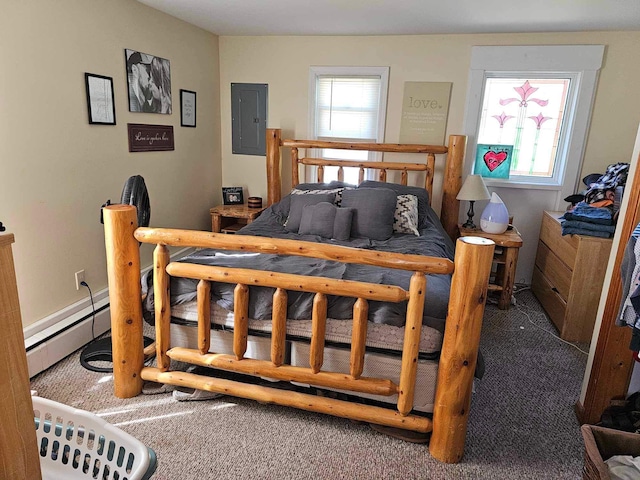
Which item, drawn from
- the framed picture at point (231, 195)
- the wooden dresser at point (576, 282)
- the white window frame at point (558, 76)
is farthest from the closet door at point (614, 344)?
the framed picture at point (231, 195)

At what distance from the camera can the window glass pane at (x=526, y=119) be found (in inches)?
140

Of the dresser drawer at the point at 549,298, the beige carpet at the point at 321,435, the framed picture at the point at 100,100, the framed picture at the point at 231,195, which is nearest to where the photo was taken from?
the beige carpet at the point at 321,435

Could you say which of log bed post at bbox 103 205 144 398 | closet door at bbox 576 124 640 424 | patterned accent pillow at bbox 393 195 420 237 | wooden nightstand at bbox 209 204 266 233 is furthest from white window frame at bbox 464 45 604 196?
log bed post at bbox 103 205 144 398

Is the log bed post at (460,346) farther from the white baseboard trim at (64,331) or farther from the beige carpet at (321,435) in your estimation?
the white baseboard trim at (64,331)

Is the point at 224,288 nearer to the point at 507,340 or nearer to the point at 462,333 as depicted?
the point at 462,333

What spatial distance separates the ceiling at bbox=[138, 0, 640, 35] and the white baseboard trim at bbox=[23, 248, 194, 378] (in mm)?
2082

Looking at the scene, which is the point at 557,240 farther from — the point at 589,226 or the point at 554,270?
the point at 589,226

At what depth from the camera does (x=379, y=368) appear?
190 cm

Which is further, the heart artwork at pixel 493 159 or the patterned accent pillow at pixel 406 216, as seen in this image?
the heart artwork at pixel 493 159

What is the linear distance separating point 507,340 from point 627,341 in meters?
1.03

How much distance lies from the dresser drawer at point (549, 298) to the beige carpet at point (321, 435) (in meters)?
0.61

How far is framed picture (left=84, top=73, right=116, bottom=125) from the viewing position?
2.58 metres

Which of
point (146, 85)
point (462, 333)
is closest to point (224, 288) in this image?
point (462, 333)

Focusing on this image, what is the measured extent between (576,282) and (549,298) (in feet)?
1.56
